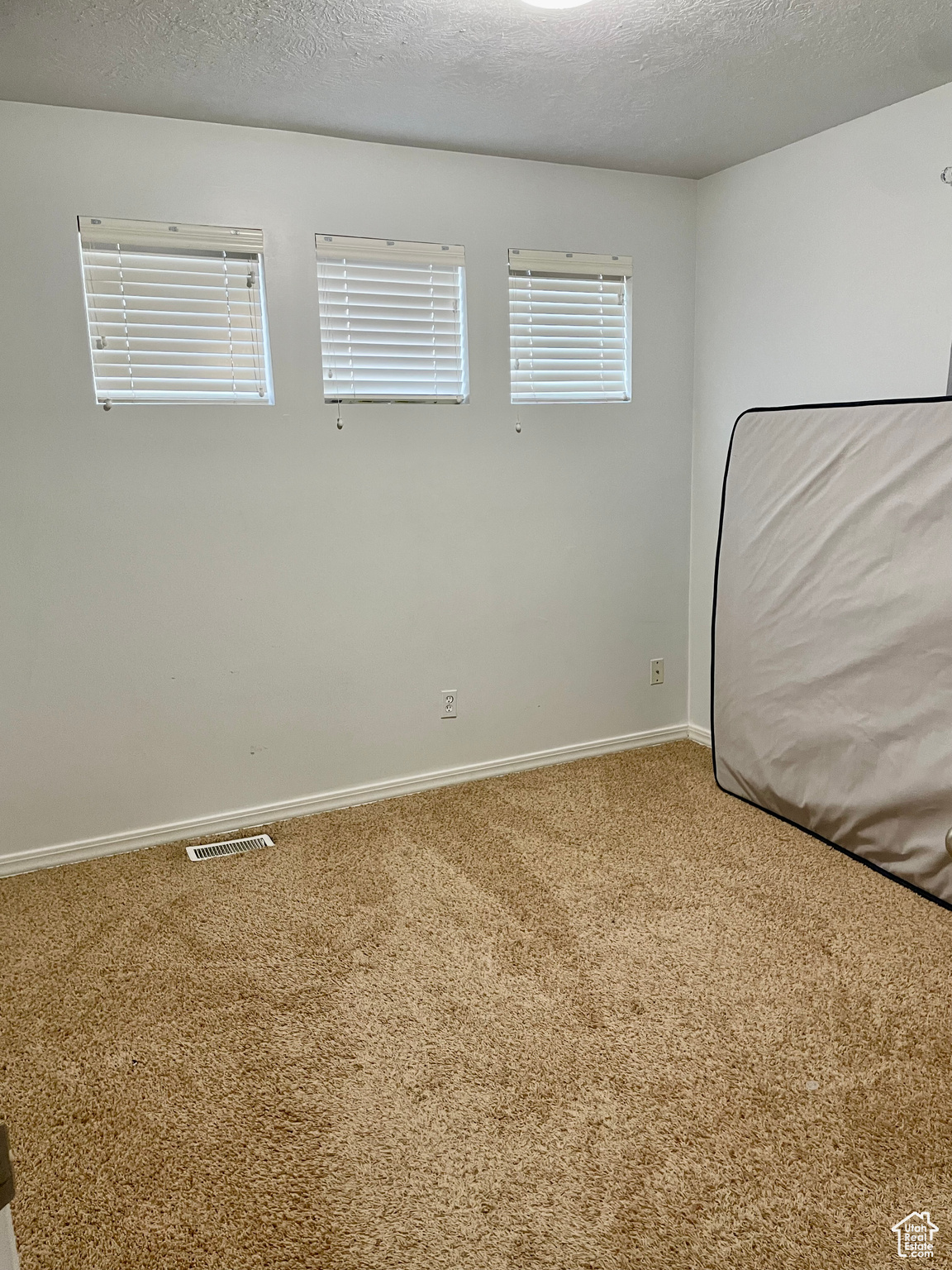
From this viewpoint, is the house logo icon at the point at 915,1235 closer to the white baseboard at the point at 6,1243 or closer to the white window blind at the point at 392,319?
the white baseboard at the point at 6,1243

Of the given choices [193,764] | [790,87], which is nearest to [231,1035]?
[193,764]

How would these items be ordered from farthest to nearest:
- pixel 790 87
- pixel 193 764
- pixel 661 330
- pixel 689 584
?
pixel 689 584, pixel 661 330, pixel 193 764, pixel 790 87

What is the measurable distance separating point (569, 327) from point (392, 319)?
30.2 inches

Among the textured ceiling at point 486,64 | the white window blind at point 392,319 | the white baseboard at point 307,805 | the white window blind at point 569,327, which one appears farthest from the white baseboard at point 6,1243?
the white window blind at point 569,327

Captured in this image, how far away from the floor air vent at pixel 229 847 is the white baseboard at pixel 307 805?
0.11 meters

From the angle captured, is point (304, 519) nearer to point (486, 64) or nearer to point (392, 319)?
point (392, 319)

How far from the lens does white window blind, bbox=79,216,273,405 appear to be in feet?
9.32

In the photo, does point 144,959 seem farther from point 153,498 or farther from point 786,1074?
point 786,1074

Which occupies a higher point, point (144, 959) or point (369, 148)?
point (369, 148)

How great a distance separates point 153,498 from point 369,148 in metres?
1.44

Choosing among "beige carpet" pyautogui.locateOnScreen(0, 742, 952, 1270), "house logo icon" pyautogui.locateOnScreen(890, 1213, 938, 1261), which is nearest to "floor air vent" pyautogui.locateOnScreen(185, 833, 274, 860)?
"beige carpet" pyautogui.locateOnScreen(0, 742, 952, 1270)

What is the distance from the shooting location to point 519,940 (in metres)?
2.47

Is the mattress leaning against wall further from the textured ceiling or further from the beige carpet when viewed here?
the textured ceiling

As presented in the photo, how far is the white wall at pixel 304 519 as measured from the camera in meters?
2.81
